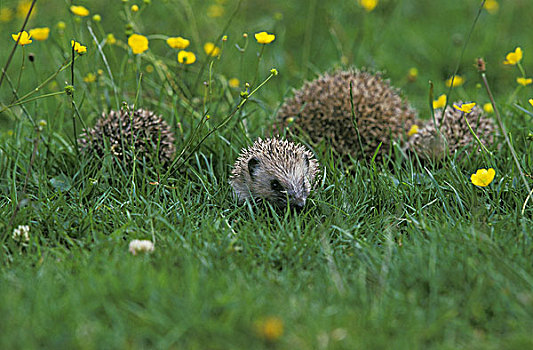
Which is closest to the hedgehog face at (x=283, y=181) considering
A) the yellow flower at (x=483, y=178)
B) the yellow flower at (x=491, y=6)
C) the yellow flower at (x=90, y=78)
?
the yellow flower at (x=483, y=178)

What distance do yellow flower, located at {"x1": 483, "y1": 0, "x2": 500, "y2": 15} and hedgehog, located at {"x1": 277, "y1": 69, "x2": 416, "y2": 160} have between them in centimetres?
414

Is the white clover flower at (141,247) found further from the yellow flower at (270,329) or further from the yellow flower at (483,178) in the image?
the yellow flower at (483,178)

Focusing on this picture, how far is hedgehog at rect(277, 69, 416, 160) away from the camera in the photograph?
17.7 feet

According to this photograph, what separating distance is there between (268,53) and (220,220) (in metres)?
5.03

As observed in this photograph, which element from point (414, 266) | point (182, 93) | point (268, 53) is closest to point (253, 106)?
point (182, 93)

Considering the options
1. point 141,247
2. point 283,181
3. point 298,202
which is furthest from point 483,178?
point 141,247

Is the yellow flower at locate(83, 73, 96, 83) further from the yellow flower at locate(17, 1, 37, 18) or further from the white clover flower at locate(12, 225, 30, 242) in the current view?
the yellow flower at locate(17, 1, 37, 18)

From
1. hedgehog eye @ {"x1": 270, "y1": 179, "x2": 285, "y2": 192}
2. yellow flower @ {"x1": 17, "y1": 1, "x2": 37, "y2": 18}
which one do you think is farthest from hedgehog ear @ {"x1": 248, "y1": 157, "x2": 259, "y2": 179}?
yellow flower @ {"x1": 17, "y1": 1, "x2": 37, "y2": 18}

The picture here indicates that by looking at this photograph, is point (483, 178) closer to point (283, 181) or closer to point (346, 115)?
point (283, 181)

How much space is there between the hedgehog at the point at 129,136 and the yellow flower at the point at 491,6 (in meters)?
6.01

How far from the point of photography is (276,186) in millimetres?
4402

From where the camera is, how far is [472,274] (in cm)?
320

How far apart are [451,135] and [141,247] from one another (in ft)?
10.5

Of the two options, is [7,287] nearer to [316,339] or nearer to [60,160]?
[316,339]
